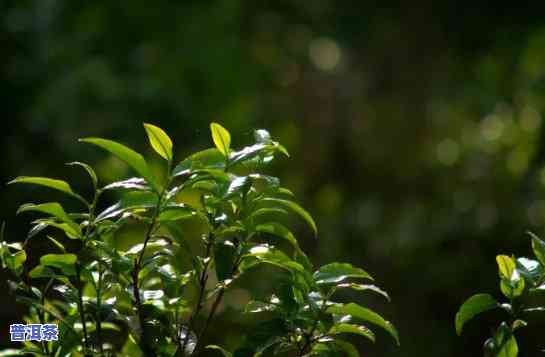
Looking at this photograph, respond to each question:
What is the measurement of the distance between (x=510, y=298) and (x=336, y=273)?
0.16 meters

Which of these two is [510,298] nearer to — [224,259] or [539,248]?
[539,248]

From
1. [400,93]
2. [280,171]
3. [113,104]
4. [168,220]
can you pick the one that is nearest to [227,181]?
[168,220]

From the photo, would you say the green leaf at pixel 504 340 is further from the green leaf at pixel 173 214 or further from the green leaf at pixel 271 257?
the green leaf at pixel 173 214

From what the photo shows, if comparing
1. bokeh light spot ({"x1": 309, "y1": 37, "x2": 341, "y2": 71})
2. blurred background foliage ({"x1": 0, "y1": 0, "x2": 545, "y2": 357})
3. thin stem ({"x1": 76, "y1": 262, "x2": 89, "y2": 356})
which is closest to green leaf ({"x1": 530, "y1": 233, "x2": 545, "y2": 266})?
thin stem ({"x1": 76, "y1": 262, "x2": 89, "y2": 356})

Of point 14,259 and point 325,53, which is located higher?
point 14,259

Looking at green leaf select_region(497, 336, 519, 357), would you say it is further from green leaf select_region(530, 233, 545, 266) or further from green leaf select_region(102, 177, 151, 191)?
green leaf select_region(102, 177, 151, 191)

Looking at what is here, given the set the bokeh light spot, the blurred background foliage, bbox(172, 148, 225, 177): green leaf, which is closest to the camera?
bbox(172, 148, 225, 177): green leaf

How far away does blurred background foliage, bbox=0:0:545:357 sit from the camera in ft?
9.77

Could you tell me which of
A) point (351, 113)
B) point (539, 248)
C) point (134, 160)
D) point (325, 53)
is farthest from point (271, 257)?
point (325, 53)

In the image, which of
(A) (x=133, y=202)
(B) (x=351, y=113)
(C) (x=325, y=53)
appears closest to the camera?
(A) (x=133, y=202)

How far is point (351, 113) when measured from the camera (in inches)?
159

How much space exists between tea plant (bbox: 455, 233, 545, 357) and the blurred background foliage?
1784 millimetres

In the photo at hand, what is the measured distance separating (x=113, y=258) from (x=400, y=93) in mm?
3614

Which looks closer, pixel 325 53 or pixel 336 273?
pixel 336 273
